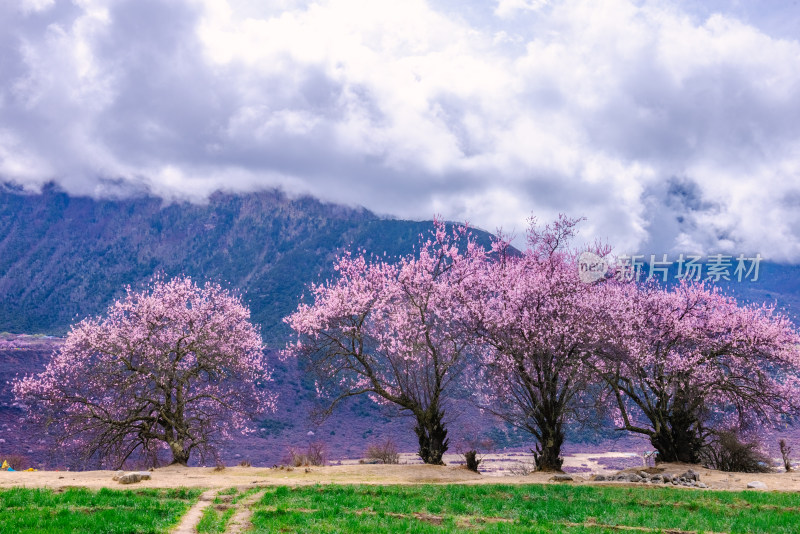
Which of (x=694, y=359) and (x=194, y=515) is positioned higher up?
(x=694, y=359)

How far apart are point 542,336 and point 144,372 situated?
71.1 ft

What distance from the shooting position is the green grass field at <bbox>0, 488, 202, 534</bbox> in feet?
42.2

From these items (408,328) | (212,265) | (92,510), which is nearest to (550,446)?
(408,328)

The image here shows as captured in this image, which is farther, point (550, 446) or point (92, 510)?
point (550, 446)

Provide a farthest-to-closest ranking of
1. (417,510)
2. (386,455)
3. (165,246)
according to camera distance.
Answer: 1. (165,246)
2. (386,455)
3. (417,510)

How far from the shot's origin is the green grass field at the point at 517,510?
1412 centimetres

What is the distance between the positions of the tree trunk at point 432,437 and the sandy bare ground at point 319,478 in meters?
2.21

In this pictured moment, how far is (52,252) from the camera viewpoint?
119 m

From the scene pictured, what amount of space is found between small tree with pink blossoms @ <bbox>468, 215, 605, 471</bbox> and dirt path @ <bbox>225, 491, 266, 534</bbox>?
1581 centimetres

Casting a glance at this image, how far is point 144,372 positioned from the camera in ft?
111

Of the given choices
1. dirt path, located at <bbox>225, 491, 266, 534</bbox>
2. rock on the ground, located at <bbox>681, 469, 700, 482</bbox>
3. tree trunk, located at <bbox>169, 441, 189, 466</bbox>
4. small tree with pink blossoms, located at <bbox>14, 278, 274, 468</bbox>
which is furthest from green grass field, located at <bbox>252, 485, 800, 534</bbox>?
small tree with pink blossoms, located at <bbox>14, 278, 274, 468</bbox>

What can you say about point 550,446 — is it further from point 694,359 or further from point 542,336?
point 694,359

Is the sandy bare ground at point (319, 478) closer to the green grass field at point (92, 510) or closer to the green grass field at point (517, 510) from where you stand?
the green grass field at point (92, 510)

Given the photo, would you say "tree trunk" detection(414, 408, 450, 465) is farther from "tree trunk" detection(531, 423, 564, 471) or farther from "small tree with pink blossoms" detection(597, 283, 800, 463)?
"small tree with pink blossoms" detection(597, 283, 800, 463)
